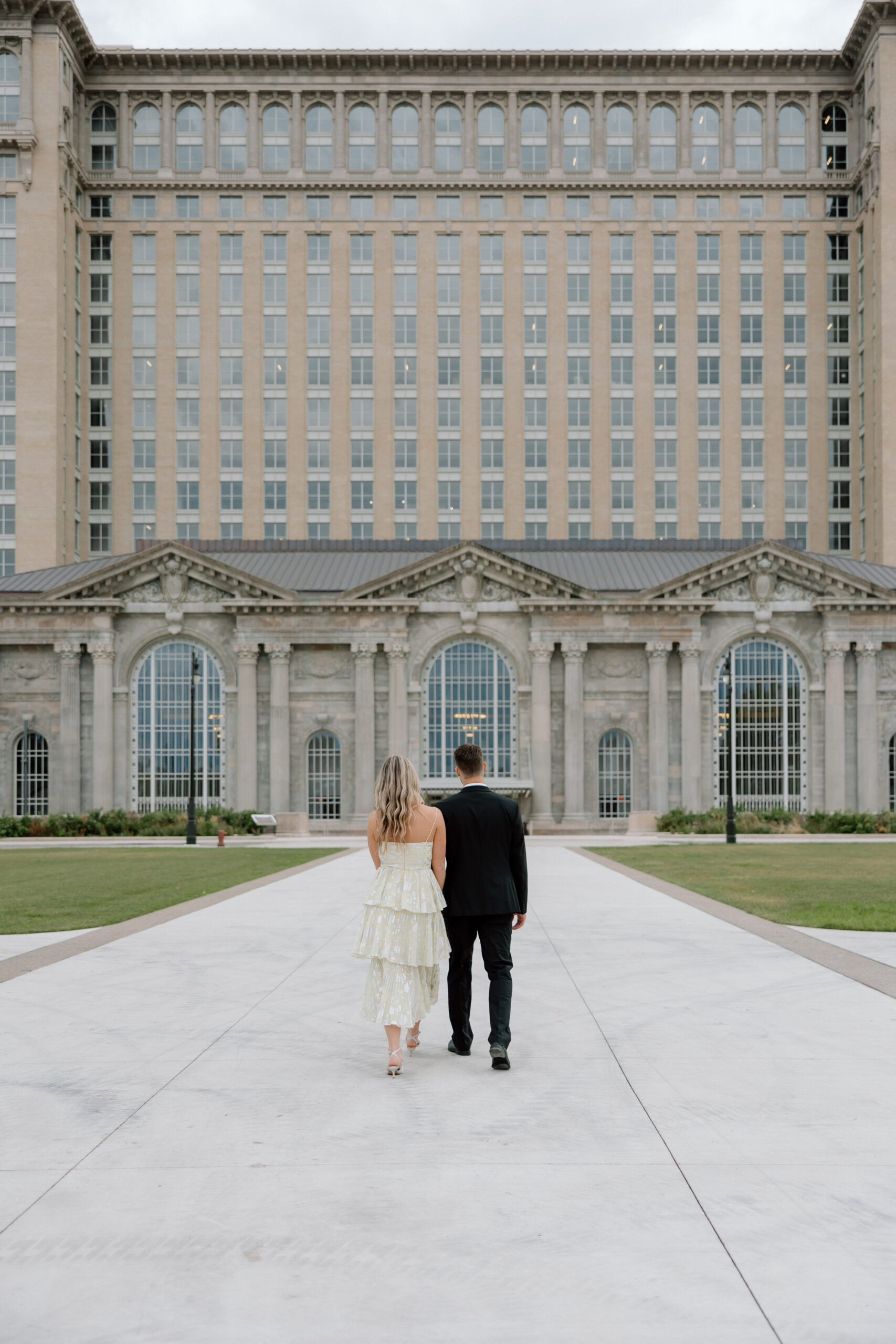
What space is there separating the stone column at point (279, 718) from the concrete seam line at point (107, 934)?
29.9 metres

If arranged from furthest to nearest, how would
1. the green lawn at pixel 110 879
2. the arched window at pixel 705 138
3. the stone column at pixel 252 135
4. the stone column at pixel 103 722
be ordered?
the arched window at pixel 705 138
the stone column at pixel 252 135
the stone column at pixel 103 722
the green lawn at pixel 110 879

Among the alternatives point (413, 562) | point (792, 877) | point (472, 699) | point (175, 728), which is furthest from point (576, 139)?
point (792, 877)

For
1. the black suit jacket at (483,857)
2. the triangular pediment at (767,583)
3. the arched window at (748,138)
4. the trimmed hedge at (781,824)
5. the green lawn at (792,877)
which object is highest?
the arched window at (748,138)

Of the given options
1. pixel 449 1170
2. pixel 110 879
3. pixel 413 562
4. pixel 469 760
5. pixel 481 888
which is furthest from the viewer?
pixel 413 562

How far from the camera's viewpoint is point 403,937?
8.83 m

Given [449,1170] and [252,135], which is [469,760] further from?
[252,135]

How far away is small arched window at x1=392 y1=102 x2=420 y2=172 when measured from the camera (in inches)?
3223

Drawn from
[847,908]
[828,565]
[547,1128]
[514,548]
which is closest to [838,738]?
[828,565]

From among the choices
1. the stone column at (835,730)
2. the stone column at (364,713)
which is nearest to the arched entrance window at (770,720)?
the stone column at (835,730)

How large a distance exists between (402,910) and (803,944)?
8076mm

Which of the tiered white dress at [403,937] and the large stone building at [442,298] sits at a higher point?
the large stone building at [442,298]

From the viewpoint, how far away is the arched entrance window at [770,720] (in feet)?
187

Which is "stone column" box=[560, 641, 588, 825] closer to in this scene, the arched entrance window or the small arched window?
the arched entrance window

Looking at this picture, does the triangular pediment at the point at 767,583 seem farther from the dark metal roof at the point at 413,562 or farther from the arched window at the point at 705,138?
the arched window at the point at 705,138
